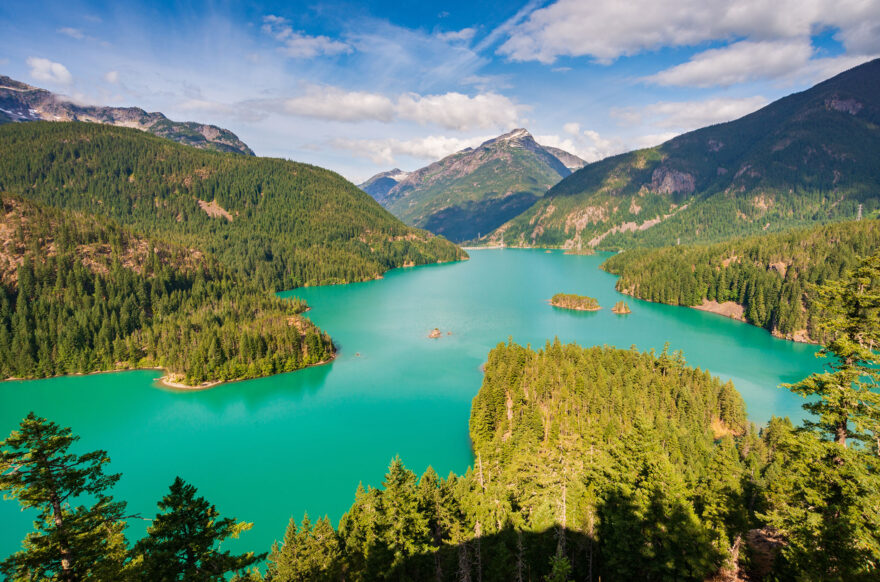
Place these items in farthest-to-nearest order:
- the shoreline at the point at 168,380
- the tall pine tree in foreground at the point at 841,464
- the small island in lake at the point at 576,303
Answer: the small island in lake at the point at 576,303 → the shoreline at the point at 168,380 → the tall pine tree in foreground at the point at 841,464

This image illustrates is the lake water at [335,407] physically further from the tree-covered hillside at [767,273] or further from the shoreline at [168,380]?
the tree-covered hillside at [767,273]

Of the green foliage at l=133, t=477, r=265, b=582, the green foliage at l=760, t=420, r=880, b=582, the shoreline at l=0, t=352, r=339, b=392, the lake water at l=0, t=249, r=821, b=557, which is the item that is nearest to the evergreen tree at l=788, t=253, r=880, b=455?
the green foliage at l=760, t=420, r=880, b=582

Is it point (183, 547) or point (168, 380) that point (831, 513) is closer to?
point (183, 547)

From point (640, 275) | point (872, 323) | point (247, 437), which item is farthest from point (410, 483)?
point (640, 275)

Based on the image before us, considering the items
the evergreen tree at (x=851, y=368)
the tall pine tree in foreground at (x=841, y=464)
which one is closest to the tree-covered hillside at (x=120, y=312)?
the tall pine tree in foreground at (x=841, y=464)

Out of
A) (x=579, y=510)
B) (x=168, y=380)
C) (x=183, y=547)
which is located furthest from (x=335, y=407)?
(x=183, y=547)

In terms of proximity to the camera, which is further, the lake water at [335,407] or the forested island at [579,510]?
the lake water at [335,407]
